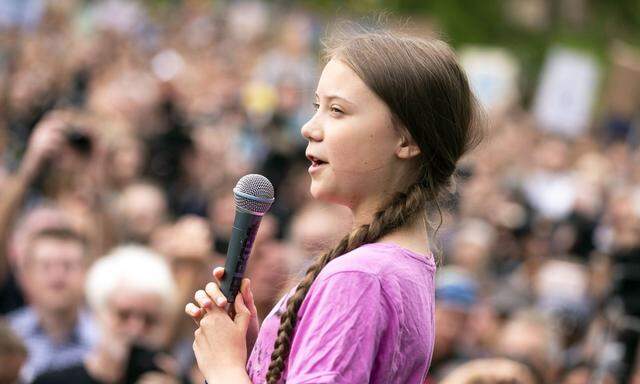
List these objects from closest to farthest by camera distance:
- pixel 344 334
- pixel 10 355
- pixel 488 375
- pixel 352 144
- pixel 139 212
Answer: pixel 344 334, pixel 352 144, pixel 488 375, pixel 10 355, pixel 139 212

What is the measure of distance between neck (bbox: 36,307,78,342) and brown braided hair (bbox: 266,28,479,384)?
3417 millimetres

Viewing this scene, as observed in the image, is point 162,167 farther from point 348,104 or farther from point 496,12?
point 496,12

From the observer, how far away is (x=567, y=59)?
1830 centimetres

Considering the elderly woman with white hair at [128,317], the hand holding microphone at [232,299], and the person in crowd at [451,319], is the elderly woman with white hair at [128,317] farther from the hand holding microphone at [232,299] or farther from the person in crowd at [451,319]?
Result: the hand holding microphone at [232,299]

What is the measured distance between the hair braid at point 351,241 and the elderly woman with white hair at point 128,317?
239cm

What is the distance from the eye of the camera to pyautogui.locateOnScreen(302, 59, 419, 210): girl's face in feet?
7.88

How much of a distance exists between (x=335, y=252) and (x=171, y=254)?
3.99m

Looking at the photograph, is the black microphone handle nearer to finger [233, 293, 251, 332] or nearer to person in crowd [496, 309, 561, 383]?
finger [233, 293, 251, 332]

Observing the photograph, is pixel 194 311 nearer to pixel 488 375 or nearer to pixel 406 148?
pixel 406 148

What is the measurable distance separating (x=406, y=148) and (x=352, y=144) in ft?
0.39

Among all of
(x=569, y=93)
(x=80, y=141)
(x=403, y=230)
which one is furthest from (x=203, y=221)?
(x=569, y=93)

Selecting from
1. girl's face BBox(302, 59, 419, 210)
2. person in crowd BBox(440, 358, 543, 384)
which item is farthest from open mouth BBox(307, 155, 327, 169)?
person in crowd BBox(440, 358, 543, 384)

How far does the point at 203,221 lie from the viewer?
7156 millimetres

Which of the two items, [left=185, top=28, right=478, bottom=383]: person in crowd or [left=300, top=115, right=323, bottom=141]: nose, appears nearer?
[left=185, top=28, right=478, bottom=383]: person in crowd
